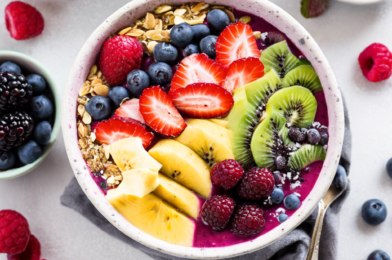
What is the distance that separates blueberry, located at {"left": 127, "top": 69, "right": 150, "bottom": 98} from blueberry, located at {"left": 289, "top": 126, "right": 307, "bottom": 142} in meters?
0.56

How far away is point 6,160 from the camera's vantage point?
1.85 meters

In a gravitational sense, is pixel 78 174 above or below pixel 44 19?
below

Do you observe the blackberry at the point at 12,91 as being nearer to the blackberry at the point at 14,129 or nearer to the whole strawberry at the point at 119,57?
the blackberry at the point at 14,129

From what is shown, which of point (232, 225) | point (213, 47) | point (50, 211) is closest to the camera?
point (232, 225)

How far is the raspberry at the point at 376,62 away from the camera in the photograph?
1958 mm

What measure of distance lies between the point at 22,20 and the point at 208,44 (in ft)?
3.14

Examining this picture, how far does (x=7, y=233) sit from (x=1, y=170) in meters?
0.28

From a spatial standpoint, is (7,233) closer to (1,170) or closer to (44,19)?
(1,170)

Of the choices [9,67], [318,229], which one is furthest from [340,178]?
[9,67]

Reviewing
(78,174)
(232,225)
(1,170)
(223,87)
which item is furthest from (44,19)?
(232,225)

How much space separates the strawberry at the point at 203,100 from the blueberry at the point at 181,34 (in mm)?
187

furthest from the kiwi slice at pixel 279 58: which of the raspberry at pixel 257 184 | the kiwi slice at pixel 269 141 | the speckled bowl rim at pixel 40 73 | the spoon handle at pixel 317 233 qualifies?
the speckled bowl rim at pixel 40 73

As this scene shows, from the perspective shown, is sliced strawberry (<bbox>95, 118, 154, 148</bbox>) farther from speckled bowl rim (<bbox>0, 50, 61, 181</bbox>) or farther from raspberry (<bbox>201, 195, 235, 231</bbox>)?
speckled bowl rim (<bbox>0, 50, 61, 181</bbox>)

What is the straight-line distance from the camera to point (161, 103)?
156cm
